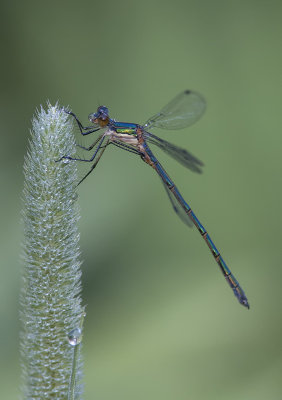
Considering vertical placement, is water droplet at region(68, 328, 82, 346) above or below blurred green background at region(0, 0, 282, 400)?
below

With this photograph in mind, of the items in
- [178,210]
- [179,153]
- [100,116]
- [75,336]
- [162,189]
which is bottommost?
[75,336]

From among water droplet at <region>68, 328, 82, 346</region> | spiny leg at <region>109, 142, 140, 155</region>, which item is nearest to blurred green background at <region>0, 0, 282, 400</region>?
spiny leg at <region>109, 142, 140, 155</region>

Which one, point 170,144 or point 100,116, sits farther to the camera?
point 170,144

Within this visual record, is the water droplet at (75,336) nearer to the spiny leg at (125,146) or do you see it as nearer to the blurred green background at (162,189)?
the blurred green background at (162,189)

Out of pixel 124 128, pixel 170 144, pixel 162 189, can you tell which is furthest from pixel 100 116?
pixel 162 189

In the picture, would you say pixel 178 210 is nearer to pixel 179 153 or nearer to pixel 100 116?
pixel 179 153

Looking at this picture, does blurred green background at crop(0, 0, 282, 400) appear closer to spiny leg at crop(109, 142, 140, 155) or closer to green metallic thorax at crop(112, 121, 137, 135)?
spiny leg at crop(109, 142, 140, 155)
